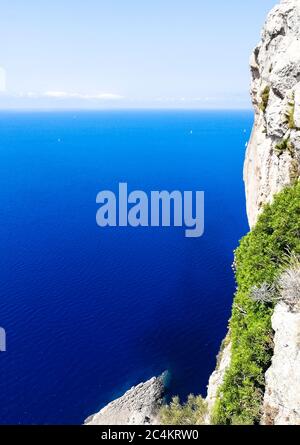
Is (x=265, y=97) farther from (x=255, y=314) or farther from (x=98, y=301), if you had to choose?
(x=98, y=301)

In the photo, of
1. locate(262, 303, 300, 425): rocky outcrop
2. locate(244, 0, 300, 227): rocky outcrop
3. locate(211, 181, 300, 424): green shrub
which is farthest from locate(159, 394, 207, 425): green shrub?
locate(244, 0, 300, 227): rocky outcrop

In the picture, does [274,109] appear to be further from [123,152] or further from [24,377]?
[123,152]

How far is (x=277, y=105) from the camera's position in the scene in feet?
63.6

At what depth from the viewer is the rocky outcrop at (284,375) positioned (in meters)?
11.0

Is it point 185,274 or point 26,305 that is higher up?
point 185,274

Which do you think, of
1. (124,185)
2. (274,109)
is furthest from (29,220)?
(274,109)

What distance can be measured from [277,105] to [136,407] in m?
19.7

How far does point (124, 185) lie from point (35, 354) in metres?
55.0

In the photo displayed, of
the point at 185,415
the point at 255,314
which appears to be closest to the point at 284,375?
the point at 255,314

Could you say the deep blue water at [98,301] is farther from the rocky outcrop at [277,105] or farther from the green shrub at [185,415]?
the rocky outcrop at [277,105]

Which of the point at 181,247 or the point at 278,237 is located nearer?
the point at 278,237

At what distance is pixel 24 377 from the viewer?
94.6 feet

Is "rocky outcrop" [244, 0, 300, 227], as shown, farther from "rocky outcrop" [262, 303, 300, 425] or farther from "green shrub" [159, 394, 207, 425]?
"green shrub" [159, 394, 207, 425]

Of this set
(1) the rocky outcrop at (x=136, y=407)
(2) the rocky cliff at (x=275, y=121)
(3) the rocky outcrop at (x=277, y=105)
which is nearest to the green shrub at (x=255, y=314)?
(2) the rocky cliff at (x=275, y=121)
